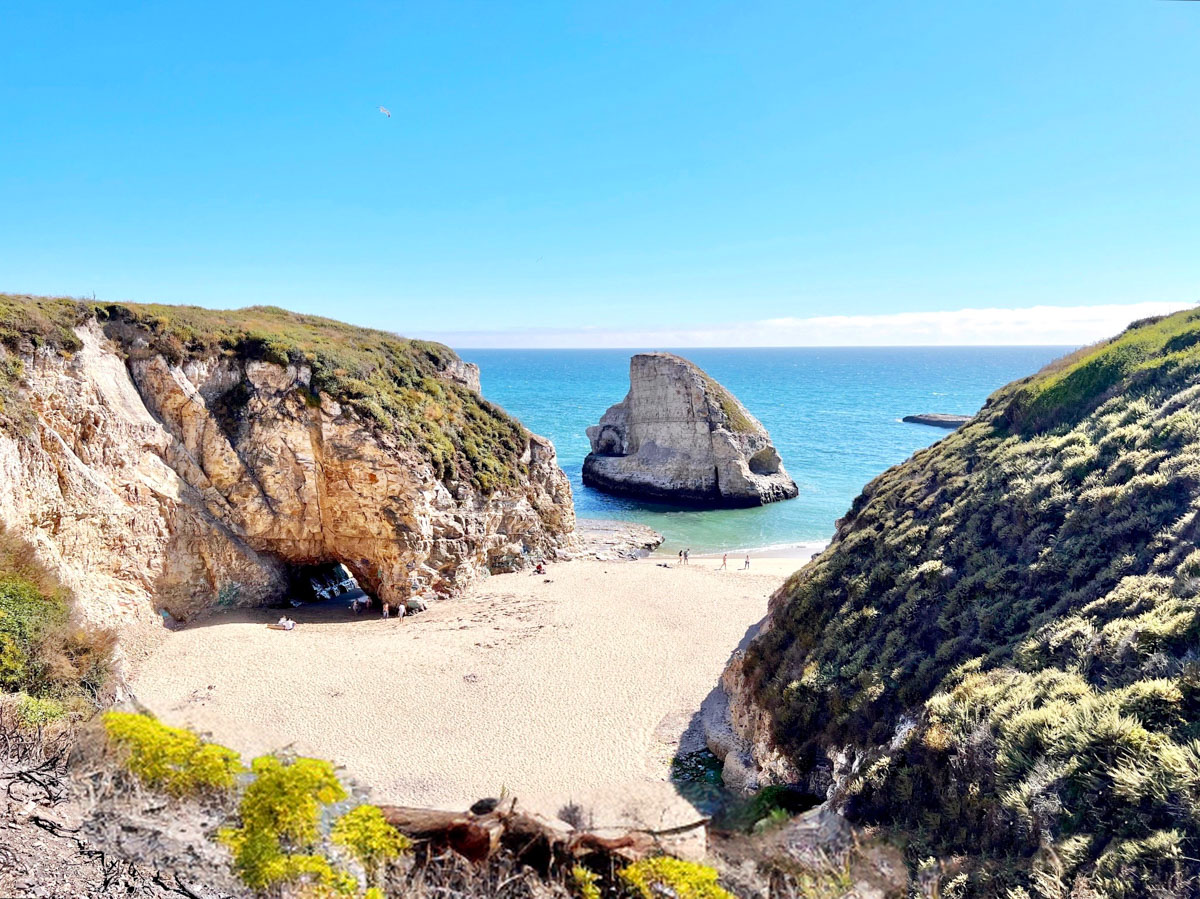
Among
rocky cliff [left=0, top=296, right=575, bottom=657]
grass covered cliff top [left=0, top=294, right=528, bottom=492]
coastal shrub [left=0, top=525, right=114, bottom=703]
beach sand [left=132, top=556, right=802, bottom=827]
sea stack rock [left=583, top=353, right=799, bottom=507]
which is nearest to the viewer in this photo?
coastal shrub [left=0, top=525, right=114, bottom=703]

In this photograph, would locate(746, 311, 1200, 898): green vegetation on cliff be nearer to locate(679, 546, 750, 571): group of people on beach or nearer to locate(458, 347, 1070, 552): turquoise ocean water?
locate(679, 546, 750, 571): group of people on beach

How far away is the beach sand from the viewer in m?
12.5

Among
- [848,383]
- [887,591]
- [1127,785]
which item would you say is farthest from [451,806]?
[848,383]

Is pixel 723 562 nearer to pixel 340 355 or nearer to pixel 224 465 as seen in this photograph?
pixel 340 355

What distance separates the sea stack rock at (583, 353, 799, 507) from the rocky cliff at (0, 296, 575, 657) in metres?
20.5

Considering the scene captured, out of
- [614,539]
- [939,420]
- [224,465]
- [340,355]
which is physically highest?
[340,355]

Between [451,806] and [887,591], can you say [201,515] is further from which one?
[887,591]

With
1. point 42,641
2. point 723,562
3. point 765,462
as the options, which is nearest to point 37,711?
point 42,641

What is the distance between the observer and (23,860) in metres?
4.88

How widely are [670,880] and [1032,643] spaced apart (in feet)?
20.9

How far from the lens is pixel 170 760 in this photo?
6477 mm

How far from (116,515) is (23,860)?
52.1 ft

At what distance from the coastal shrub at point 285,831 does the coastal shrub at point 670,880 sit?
253 centimetres

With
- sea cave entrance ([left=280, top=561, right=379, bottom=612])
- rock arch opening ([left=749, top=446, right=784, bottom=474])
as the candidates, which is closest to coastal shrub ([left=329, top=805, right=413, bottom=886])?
sea cave entrance ([left=280, top=561, right=379, bottom=612])
